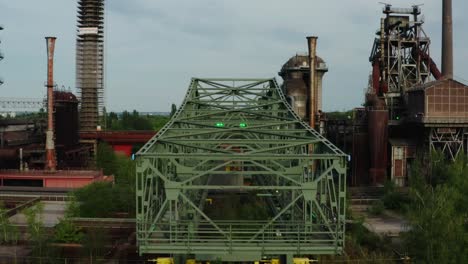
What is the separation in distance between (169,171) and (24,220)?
17258 millimetres

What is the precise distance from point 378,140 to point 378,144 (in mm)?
366

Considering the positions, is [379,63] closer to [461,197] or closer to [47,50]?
[461,197]

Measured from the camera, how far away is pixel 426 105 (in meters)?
42.6

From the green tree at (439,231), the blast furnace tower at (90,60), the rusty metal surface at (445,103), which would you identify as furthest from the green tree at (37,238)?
the blast furnace tower at (90,60)

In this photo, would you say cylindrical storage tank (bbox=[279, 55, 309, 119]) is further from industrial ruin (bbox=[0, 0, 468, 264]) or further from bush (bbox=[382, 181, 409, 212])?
bush (bbox=[382, 181, 409, 212])

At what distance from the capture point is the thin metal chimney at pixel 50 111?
48.1 meters

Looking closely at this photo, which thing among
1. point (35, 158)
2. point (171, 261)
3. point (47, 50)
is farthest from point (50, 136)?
point (171, 261)

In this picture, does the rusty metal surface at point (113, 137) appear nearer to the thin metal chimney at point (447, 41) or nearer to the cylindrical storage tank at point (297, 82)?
the cylindrical storage tank at point (297, 82)

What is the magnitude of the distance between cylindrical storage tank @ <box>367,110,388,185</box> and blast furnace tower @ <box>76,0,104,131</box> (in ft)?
139

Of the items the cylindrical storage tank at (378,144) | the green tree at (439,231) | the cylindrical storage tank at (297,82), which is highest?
the cylindrical storage tank at (297,82)

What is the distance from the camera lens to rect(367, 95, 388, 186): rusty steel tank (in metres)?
→ 44.5

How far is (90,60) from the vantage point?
73.7 m

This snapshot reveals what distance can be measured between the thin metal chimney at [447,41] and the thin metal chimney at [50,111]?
135 feet

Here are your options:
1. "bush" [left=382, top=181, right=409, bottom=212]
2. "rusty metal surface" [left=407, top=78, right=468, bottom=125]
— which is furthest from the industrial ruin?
"bush" [left=382, top=181, right=409, bottom=212]
